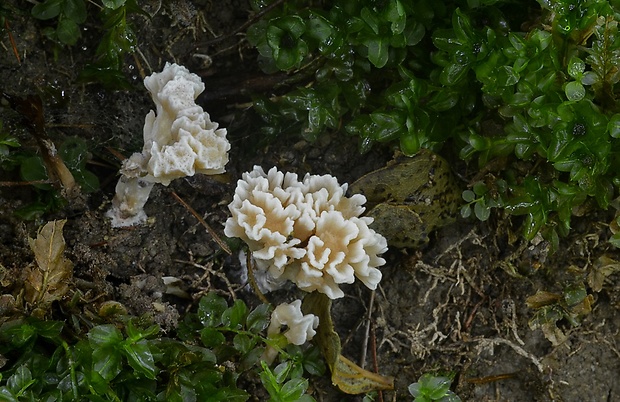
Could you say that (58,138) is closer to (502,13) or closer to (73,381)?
(73,381)

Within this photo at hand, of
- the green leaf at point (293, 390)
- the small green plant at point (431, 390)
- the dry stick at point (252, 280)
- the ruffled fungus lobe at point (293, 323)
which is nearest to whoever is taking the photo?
the green leaf at point (293, 390)

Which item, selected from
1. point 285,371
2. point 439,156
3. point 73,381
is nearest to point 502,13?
point 439,156

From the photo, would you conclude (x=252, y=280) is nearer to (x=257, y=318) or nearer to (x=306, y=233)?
(x=257, y=318)

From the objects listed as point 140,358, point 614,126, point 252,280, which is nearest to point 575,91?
A: point 614,126

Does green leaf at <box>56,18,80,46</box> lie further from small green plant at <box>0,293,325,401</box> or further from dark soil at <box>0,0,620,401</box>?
small green plant at <box>0,293,325,401</box>

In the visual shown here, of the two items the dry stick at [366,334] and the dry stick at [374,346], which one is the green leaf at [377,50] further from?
the dry stick at [374,346]

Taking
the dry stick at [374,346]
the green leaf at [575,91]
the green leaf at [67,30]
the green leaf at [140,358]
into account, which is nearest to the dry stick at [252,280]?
the dry stick at [374,346]

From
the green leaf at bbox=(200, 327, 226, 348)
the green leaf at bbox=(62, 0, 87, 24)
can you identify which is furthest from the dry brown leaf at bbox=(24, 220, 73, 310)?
the green leaf at bbox=(62, 0, 87, 24)

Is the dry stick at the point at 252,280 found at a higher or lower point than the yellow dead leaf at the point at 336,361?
higher
